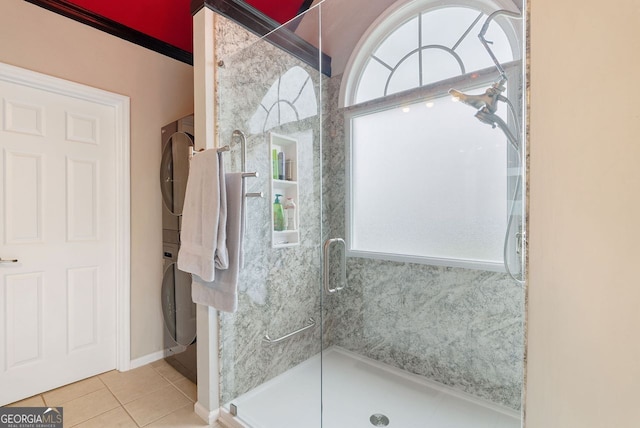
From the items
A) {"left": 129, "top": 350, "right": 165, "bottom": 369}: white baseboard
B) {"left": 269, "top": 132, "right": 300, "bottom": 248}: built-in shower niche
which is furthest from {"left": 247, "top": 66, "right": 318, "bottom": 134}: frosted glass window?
{"left": 129, "top": 350, "right": 165, "bottom": 369}: white baseboard

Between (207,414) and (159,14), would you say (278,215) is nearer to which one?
(207,414)

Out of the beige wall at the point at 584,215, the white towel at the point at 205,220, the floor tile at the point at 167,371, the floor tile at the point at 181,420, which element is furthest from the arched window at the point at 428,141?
the floor tile at the point at 167,371

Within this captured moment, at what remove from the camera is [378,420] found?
163 cm

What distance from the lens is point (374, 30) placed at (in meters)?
1.94

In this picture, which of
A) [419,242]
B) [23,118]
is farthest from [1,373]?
[419,242]

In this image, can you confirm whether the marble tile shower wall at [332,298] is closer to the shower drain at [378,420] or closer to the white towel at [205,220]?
the white towel at [205,220]

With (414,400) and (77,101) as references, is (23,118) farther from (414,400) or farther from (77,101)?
(414,400)

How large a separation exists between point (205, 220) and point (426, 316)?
5.01 ft

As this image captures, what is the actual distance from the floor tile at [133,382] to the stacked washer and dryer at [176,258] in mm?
157

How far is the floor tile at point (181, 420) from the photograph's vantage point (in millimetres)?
1587

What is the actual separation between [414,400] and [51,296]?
2.55 m

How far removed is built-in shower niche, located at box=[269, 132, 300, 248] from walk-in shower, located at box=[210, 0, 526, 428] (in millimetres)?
10

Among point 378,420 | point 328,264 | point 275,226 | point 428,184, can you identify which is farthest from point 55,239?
point 428,184

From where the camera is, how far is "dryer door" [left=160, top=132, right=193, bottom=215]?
2.10 m
